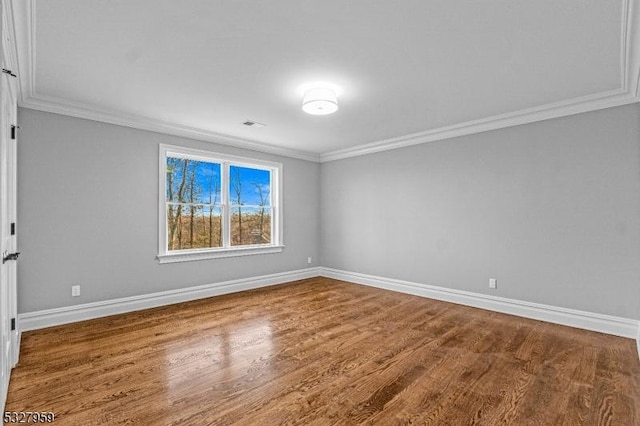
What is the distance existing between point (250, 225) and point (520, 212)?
163 inches

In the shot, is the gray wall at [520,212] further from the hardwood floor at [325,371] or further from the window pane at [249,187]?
the window pane at [249,187]

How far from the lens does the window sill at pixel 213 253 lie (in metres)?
4.52

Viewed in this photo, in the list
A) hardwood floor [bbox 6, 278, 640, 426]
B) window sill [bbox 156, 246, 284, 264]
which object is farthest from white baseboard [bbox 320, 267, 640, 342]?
window sill [bbox 156, 246, 284, 264]

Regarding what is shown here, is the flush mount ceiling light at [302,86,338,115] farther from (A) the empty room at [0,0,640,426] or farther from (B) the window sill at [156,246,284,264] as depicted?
(B) the window sill at [156,246,284,264]

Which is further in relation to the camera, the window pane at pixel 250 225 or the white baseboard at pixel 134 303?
the window pane at pixel 250 225

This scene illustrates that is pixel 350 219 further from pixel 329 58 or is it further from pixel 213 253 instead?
pixel 329 58

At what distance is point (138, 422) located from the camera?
191 cm

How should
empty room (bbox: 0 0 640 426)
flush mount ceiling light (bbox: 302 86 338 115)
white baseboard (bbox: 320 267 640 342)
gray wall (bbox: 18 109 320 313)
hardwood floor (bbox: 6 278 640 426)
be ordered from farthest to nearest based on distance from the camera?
gray wall (bbox: 18 109 320 313), white baseboard (bbox: 320 267 640 342), flush mount ceiling light (bbox: 302 86 338 115), empty room (bbox: 0 0 640 426), hardwood floor (bbox: 6 278 640 426)

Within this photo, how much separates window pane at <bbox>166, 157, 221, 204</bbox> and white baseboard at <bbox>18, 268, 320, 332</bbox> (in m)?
1.36

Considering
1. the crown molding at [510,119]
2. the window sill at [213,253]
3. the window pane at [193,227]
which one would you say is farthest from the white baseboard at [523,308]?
the window pane at [193,227]

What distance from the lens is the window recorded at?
4.70m

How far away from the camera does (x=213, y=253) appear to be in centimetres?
500

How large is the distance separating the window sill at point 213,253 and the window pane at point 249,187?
0.79 meters

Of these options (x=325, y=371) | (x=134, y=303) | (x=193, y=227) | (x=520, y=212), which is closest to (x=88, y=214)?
(x=134, y=303)
